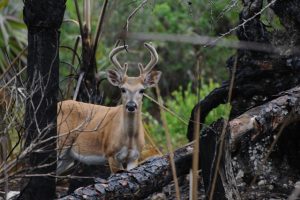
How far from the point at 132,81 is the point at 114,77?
40cm

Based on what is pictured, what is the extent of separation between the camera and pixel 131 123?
9172 millimetres

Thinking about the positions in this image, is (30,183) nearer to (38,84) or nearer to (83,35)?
(38,84)

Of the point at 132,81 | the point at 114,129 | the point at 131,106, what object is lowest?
the point at 114,129

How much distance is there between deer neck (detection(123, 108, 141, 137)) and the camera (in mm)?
9133

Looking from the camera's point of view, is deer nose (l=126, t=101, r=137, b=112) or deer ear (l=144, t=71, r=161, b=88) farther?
deer ear (l=144, t=71, r=161, b=88)

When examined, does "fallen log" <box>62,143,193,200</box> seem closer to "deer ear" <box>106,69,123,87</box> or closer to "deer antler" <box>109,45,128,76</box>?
"deer antler" <box>109,45,128,76</box>

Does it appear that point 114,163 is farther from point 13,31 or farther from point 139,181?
point 13,31

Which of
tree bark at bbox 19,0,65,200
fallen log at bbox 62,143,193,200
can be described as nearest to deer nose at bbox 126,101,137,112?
fallen log at bbox 62,143,193,200

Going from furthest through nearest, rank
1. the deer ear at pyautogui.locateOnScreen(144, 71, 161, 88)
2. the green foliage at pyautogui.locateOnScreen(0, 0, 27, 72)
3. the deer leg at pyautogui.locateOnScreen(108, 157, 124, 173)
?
the green foliage at pyautogui.locateOnScreen(0, 0, 27, 72) → the deer ear at pyautogui.locateOnScreen(144, 71, 161, 88) → the deer leg at pyautogui.locateOnScreen(108, 157, 124, 173)

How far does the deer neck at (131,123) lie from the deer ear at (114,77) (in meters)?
0.42

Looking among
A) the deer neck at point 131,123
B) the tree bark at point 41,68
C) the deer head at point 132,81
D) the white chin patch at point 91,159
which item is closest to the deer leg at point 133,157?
the deer neck at point 131,123

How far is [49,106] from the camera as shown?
605 centimetres

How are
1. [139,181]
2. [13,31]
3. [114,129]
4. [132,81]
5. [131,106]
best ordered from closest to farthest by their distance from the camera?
[139,181] < [131,106] < [132,81] < [114,129] < [13,31]

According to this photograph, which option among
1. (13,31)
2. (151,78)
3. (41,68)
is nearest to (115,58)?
(151,78)
